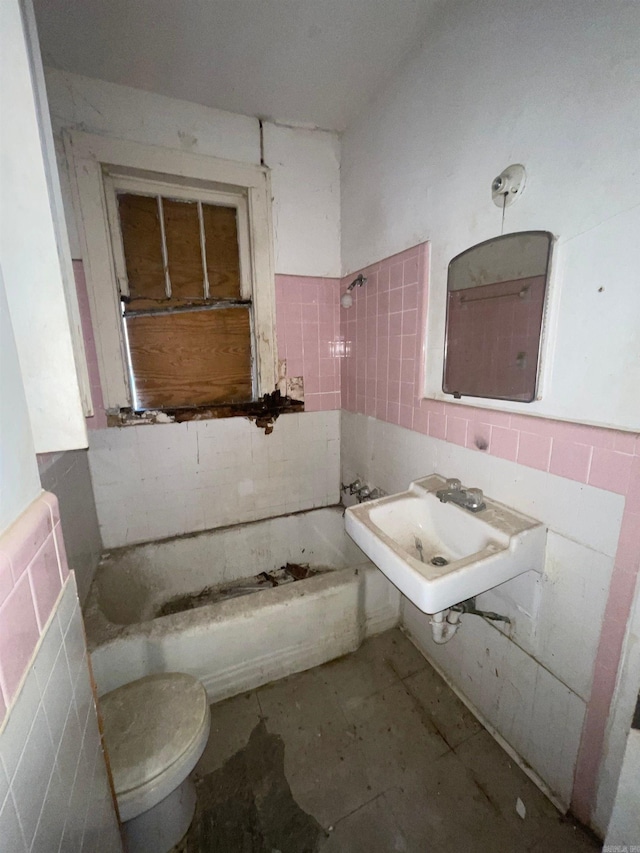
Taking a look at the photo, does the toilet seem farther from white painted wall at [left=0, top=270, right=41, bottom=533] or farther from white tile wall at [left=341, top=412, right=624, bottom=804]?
white tile wall at [left=341, top=412, right=624, bottom=804]

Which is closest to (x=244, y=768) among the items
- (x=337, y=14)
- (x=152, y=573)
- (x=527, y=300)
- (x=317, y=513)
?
(x=152, y=573)

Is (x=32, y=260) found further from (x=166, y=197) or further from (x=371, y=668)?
(x=371, y=668)

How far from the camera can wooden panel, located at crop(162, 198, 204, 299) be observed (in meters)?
1.92

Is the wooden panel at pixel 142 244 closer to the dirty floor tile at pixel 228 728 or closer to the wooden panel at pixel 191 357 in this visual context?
the wooden panel at pixel 191 357

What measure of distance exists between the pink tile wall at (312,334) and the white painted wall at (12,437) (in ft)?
5.53

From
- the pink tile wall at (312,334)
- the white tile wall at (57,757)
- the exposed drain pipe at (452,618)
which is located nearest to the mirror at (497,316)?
the exposed drain pipe at (452,618)

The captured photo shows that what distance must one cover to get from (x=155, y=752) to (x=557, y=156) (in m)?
2.05

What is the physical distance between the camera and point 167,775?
942mm

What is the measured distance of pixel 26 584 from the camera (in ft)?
1.62

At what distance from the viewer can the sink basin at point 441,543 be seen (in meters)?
0.98

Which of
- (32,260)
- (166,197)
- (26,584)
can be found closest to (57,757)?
(26,584)

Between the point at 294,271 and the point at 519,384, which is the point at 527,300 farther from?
the point at 294,271

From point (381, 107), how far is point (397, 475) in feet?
6.03

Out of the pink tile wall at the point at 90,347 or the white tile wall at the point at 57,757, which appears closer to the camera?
the white tile wall at the point at 57,757
